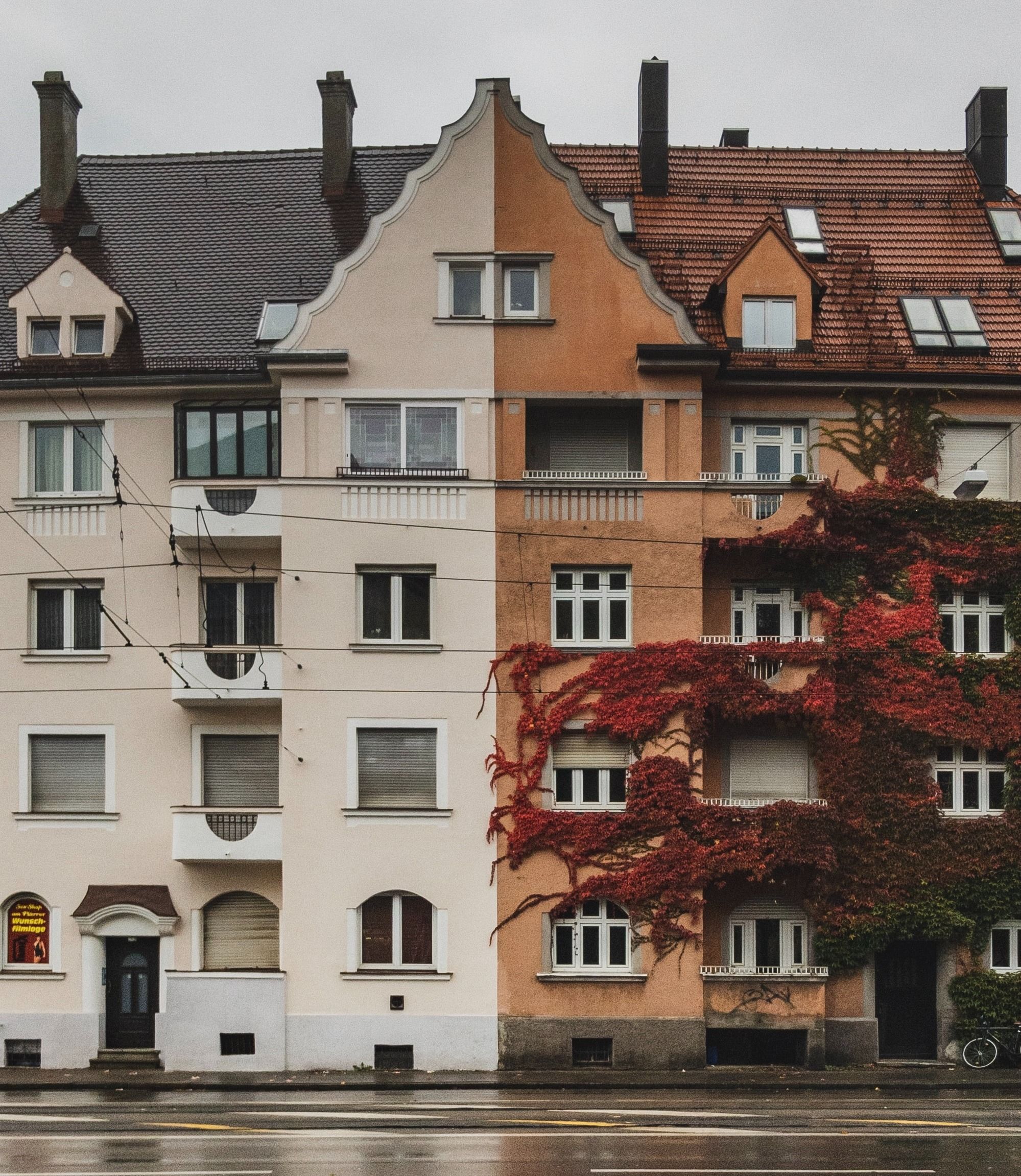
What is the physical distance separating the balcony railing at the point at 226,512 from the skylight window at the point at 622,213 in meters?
10.2

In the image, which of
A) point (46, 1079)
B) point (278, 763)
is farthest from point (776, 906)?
point (46, 1079)

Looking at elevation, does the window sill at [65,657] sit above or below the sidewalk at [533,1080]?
above

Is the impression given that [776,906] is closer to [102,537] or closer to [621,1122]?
[621,1122]

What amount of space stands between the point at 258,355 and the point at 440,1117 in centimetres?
1440

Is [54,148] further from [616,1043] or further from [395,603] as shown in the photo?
[616,1043]

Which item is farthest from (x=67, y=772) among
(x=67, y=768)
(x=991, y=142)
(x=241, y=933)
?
(x=991, y=142)

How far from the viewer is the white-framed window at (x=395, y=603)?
94.3ft

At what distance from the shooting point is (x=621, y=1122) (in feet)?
72.1

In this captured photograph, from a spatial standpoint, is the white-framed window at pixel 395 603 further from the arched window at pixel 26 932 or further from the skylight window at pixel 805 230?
the skylight window at pixel 805 230

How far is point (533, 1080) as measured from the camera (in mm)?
26734

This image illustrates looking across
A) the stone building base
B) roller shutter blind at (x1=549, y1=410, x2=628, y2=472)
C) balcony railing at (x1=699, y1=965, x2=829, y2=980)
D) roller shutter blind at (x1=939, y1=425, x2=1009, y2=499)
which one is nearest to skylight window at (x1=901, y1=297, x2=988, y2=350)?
roller shutter blind at (x1=939, y1=425, x2=1009, y2=499)

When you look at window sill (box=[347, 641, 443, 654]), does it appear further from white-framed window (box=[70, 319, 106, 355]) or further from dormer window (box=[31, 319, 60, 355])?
dormer window (box=[31, 319, 60, 355])

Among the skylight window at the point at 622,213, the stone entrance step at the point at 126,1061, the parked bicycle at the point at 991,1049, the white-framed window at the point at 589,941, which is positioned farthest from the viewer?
the skylight window at the point at 622,213

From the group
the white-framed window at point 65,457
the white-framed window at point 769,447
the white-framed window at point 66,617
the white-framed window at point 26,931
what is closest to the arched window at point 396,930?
the white-framed window at point 26,931
